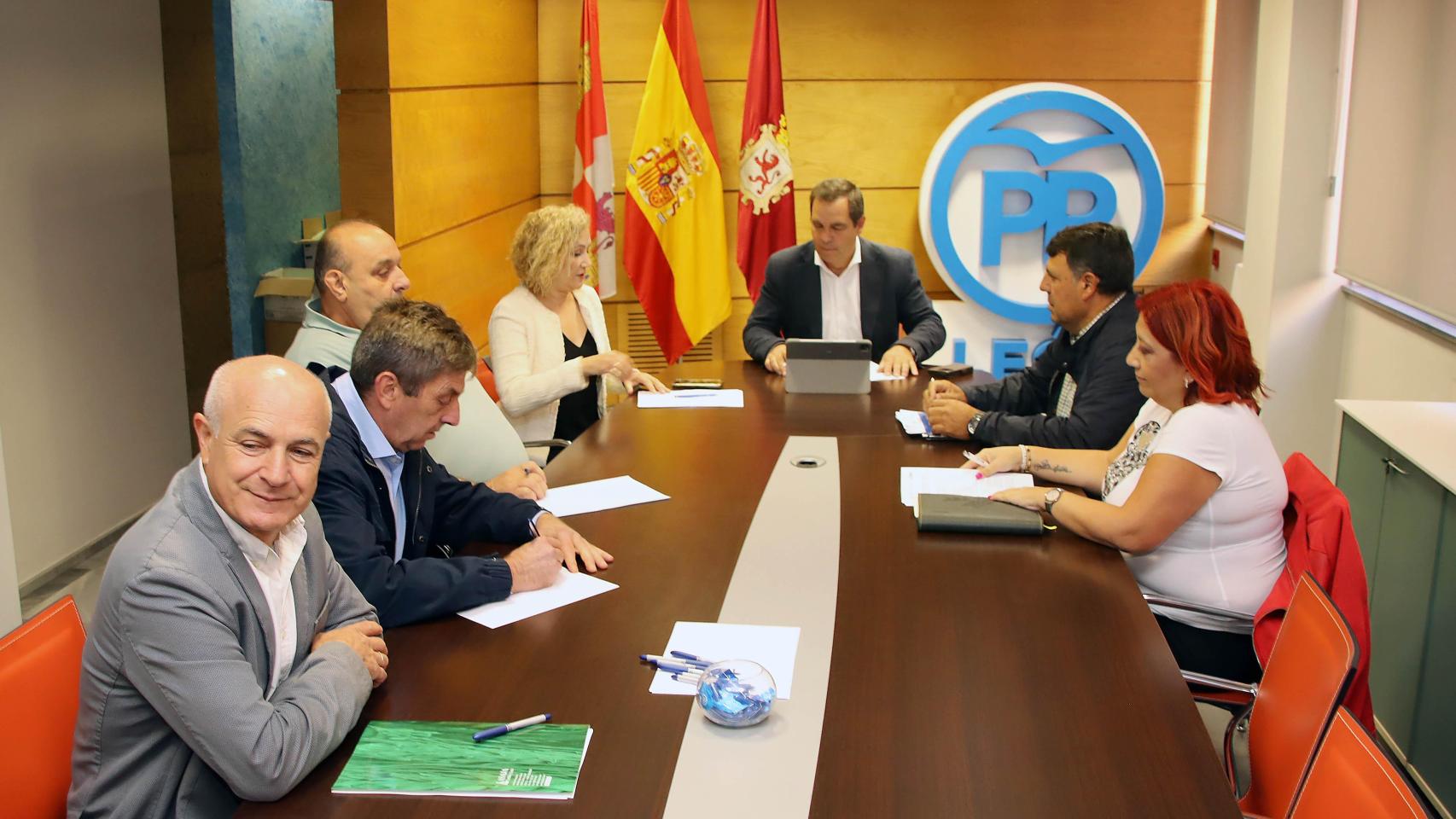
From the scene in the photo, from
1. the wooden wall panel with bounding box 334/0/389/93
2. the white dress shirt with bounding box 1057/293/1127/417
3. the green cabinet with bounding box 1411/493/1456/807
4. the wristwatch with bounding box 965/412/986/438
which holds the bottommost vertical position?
the green cabinet with bounding box 1411/493/1456/807

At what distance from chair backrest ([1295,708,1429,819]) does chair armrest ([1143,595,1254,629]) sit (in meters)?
0.82

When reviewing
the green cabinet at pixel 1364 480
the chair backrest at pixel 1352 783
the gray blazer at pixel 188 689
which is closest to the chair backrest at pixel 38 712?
the gray blazer at pixel 188 689

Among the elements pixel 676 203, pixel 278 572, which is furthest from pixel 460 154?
pixel 278 572

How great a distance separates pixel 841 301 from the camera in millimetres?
4848

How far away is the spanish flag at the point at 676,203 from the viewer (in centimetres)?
601

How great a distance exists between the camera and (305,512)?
A: 79.0 inches

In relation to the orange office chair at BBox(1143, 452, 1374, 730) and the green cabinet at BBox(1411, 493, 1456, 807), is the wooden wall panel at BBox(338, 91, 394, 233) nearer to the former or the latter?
the orange office chair at BBox(1143, 452, 1374, 730)

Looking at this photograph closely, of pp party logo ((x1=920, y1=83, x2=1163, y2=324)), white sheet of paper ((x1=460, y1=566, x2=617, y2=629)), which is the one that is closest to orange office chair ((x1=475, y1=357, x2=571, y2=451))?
white sheet of paper ((x1=460, y1=566, x2=617, y2=629))

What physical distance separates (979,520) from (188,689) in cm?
169

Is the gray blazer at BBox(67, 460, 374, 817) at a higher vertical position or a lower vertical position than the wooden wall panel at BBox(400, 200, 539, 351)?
lower

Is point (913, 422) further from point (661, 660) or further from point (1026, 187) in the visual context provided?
point (1026, 187)

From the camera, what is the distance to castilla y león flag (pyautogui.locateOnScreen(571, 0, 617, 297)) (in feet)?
19.5

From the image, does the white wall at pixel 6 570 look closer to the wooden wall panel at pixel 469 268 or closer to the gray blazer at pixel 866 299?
the wooden wall panel at pixel 469 268

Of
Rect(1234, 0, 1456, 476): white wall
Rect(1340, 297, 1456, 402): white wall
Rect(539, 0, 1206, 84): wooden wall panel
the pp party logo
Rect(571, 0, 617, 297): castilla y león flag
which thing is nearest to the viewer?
Rect(1340, 297, 1456, 402): white wall
